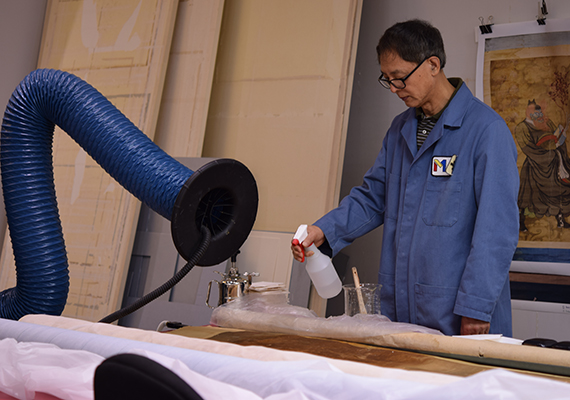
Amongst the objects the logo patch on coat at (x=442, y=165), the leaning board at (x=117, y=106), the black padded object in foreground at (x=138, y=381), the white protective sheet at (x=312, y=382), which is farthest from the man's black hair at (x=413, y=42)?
the leaning board at (x=117, y=106)

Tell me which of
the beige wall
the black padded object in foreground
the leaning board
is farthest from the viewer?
the leaning board

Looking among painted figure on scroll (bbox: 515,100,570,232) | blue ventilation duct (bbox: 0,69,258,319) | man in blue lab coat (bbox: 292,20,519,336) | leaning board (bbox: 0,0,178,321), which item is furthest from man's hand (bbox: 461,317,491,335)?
leaning board (bbox: 0,0,178,321)

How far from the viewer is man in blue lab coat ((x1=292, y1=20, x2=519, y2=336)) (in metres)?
1.44

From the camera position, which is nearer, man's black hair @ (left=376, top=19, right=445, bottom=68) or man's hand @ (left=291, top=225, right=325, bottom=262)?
man's hand @ (left=291, top=225, right=325, bottom=262)

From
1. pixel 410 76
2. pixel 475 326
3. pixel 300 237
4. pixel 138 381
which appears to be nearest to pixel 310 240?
pixel 300 237

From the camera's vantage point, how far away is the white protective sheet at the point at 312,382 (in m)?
0.47

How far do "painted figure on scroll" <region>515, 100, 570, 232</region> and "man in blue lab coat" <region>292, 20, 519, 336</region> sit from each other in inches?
35.4

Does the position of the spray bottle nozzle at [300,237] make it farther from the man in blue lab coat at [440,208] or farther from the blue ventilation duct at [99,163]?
the blue ventilation duct at [99,163]

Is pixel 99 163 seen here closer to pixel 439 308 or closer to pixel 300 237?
pixel 300 237

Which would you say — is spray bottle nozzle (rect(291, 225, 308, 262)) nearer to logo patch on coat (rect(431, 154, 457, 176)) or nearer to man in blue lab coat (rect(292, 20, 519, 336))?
man in blue lab coat (rect(292, 20, 519, 336))

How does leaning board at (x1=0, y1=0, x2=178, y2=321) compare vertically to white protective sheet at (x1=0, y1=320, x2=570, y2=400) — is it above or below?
above

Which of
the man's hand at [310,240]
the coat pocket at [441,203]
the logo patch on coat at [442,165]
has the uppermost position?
the logo patch on coat at [442,165]

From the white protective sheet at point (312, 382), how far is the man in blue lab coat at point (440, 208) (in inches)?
32.8

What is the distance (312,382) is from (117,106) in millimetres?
2793
